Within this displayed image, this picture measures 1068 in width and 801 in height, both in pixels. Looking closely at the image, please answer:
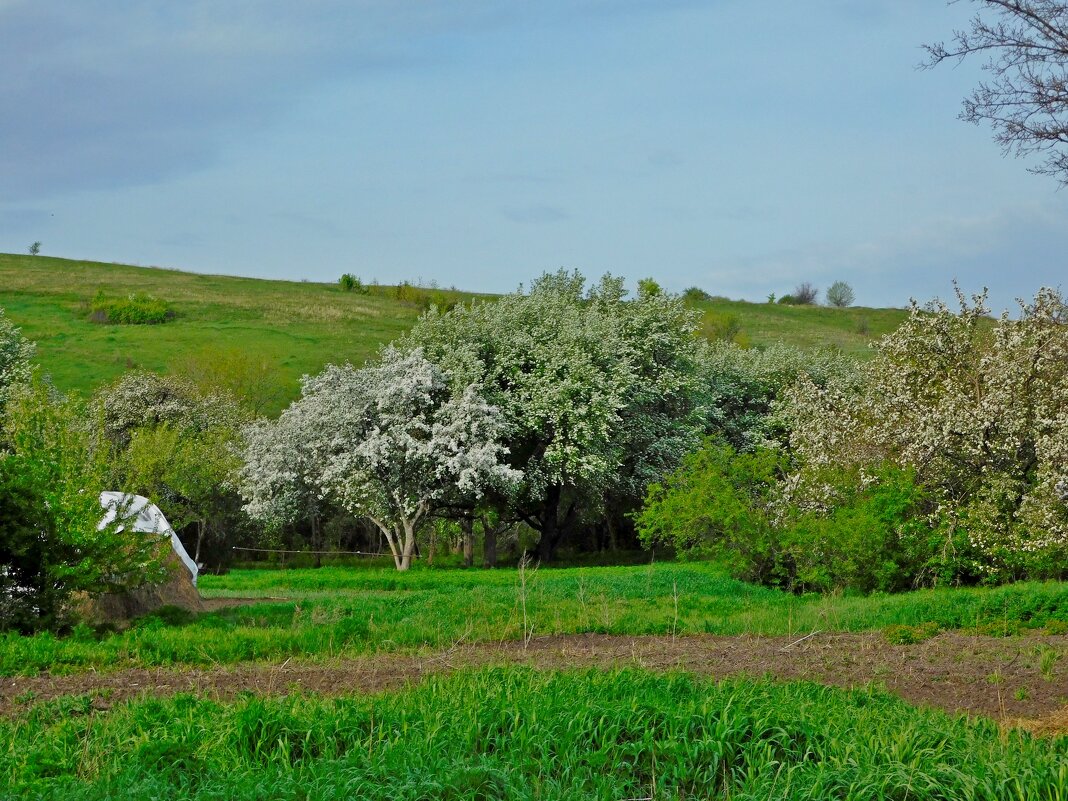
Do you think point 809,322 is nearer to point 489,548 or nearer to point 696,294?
point 696,294

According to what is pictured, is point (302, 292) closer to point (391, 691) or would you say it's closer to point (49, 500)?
point (49, 500)

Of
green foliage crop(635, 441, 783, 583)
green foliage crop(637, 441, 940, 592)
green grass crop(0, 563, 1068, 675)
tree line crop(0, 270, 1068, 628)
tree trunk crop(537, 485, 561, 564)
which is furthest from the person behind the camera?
tree trunk crop(537, 485, 561, 564)

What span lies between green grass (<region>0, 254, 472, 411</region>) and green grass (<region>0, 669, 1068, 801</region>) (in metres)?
57.5

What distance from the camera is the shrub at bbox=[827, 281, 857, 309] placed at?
134625 millimetres

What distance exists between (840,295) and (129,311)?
9058 centimetres

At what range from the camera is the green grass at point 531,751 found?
714 cm

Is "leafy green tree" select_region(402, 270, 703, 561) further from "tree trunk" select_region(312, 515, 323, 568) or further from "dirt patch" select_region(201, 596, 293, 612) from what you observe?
"dirt patch" select_region(201, 596, 293, 612)

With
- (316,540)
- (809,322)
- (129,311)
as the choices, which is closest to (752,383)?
(316,540)

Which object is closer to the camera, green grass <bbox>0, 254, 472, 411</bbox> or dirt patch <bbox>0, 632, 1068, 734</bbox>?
dirt patch <bbox>0, 632, 1068, 734</bbox>

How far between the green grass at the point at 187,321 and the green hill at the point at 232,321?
88 millimetres

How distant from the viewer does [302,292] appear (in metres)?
108

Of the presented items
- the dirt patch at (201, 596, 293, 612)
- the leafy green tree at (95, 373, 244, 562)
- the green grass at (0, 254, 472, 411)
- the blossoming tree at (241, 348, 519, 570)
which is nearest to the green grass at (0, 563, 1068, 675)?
the dirt patch at (201, 596, 293, 612)

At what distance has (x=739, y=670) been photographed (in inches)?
498

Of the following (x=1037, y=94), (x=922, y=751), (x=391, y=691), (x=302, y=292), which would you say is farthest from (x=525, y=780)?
(x=302, y=292)
